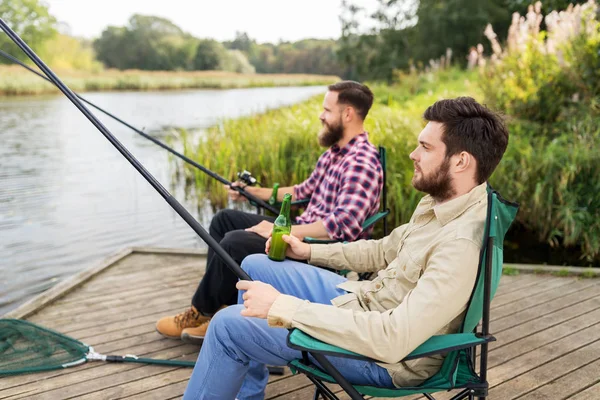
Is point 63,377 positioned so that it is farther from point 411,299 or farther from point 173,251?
point 173,251

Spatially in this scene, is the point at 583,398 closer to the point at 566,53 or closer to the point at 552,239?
the point at 552,239

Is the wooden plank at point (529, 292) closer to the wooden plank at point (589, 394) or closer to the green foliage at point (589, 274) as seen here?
the green foliage at point (589, 274)

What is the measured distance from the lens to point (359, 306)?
176 cm

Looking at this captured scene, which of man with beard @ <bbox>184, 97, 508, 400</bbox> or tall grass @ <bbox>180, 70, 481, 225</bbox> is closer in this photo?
man with beard @ <bbox>184, 97, 508, 400</bbox>

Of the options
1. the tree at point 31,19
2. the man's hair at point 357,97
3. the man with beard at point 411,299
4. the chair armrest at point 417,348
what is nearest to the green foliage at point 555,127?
the man's hair at point 357,97

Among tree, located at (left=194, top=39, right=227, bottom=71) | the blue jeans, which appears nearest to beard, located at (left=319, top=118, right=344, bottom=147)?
the blue jeans

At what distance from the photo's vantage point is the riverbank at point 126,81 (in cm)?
2406

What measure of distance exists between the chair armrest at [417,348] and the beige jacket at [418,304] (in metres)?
0.01

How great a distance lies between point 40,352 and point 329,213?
1.33m

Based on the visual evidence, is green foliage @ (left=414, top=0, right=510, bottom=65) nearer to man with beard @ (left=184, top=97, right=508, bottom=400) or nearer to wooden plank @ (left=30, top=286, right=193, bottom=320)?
wooden plank @ (left=30, top=286, right=193, bottom=320)

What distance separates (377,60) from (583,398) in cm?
2246

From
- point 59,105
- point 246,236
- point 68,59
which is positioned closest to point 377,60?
point 59,105

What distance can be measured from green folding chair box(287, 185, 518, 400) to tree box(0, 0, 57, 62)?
4864cm

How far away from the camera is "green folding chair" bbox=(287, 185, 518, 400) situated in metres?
1.40
